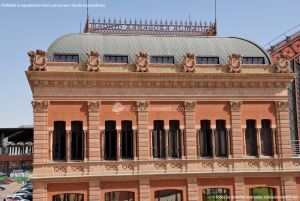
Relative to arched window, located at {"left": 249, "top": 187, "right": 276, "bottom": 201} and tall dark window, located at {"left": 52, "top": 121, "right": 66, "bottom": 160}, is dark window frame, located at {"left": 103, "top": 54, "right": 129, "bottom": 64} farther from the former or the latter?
arched window, located at {"left": 249, "top": 187, "right": 276, "bottom": 201}

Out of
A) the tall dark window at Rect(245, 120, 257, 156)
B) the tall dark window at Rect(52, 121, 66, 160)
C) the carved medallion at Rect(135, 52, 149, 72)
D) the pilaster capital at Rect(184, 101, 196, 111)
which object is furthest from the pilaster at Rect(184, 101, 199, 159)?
the tall dark window at Rect(52, 121, 66, 160)

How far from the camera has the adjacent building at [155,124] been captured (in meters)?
30.2

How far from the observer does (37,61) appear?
3011 cm

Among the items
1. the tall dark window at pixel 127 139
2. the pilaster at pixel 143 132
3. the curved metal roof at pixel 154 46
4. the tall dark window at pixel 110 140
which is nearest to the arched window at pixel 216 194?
the pilaster at pixel 143 132

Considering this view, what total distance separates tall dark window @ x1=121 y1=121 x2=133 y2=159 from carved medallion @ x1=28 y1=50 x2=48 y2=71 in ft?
26.1

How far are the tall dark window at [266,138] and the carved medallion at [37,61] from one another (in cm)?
Answer: 1942

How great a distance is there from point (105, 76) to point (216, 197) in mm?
13840

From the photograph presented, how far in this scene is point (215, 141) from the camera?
32688 millimetres

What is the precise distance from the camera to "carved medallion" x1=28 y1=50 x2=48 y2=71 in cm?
2997

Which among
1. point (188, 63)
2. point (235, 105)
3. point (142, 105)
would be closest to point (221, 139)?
point (235, 105)

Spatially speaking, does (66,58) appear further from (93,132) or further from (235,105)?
(235,105)

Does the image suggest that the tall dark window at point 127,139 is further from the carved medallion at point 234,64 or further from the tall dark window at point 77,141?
the carved medallion at point 234,64

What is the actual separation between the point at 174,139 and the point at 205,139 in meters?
2.74

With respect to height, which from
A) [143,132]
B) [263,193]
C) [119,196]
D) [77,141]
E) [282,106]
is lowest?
[263,193]
